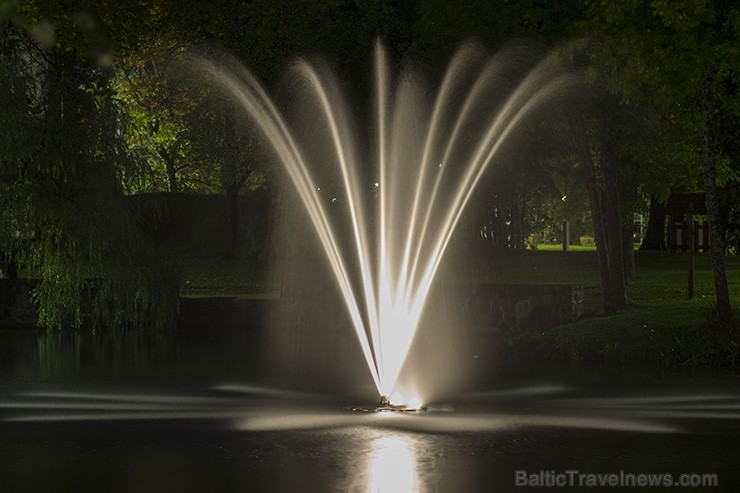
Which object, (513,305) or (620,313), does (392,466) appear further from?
(620,313)

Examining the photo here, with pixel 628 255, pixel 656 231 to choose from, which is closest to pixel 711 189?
pixel 628 255

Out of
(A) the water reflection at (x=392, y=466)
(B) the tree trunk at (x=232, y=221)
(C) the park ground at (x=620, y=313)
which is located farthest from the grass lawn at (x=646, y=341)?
(B) the tree trunk at (x=232, y=221)

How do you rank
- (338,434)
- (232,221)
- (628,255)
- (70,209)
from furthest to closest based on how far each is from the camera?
(232,221), (628,255), (70,209), (338,434)

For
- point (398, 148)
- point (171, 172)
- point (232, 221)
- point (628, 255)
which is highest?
point (171, 172)

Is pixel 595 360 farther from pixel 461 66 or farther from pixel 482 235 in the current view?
pixel 482 235

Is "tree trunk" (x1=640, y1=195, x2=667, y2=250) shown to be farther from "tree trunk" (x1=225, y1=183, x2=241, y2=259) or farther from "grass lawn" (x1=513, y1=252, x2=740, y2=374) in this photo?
"grass lawn" (x1=513, y1=252, x2=740, y2=374)

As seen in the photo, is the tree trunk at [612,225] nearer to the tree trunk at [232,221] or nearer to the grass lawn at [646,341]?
the grass lawn at [646,341]

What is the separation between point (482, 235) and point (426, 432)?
3239 cm

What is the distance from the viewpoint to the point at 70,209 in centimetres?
2595

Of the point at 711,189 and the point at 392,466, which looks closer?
the point at 392,466

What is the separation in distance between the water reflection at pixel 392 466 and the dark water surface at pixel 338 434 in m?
0.02

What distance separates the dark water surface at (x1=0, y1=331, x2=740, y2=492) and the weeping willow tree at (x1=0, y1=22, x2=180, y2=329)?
621 cm

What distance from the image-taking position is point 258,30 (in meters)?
31.6

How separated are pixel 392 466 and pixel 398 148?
55.2ft
